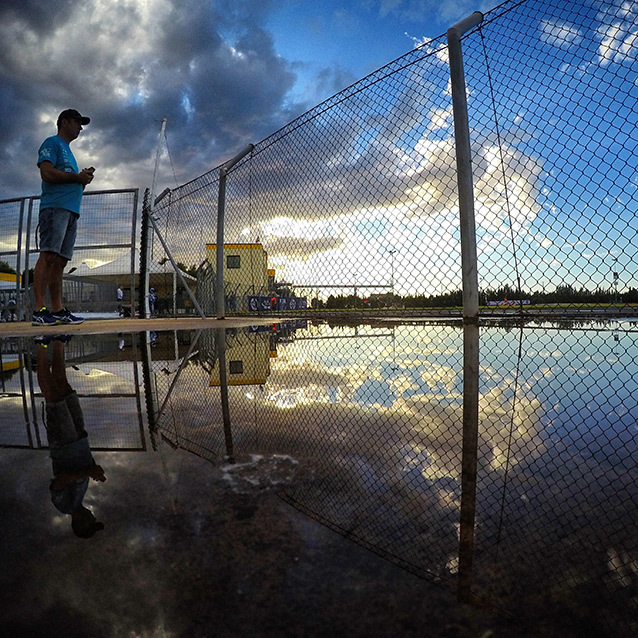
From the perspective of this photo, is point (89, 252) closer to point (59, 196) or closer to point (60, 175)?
point (59, 196)

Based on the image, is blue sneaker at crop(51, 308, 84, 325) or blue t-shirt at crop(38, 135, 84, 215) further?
blue sneaker at crop(51, 308, 84, 325)

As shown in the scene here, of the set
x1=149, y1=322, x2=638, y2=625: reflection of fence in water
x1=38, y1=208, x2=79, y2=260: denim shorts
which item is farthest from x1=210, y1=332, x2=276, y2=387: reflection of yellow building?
x1=38, y1=208, x2=79, y2=260: denim shorts

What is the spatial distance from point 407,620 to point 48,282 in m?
5.39

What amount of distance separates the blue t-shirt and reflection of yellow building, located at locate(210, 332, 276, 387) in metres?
2.53

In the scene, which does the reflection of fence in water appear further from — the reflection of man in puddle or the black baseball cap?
the black baseball cap

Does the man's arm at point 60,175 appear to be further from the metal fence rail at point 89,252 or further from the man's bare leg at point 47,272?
the metal fence rail at point 89,252

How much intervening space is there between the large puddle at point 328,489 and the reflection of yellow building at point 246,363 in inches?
11.3

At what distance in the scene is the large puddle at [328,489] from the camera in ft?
1.65

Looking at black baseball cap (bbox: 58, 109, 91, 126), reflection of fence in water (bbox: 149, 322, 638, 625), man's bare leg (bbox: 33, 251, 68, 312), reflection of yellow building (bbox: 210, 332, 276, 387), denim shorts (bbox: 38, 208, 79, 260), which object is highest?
black baseball cap (bbox: 58, 109, 91, 126)

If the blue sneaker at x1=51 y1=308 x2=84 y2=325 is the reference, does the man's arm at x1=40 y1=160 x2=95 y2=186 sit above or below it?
above

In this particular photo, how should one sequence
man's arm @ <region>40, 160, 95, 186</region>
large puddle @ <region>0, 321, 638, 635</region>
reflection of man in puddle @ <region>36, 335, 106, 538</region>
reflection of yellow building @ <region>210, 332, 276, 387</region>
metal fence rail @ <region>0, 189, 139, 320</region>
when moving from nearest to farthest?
large puddle @ <region>0, 321, 638, 635</region>
reflection of man in puddle @ <region>36, 335, 106, 538</region>
reflection of yellow building @ <region>210, 332, 276, 387</region>
man's arm @ <region>40, 160, 95, 186</region>
metal fence rail @ <region>0, 189, 139, 320</region>

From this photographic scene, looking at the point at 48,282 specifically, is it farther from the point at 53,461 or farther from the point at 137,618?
the point at 137,618

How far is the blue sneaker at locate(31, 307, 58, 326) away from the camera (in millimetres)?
5328

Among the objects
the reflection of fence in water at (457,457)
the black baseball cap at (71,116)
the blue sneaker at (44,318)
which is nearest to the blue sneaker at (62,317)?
the blue sneaker at (44,318)
